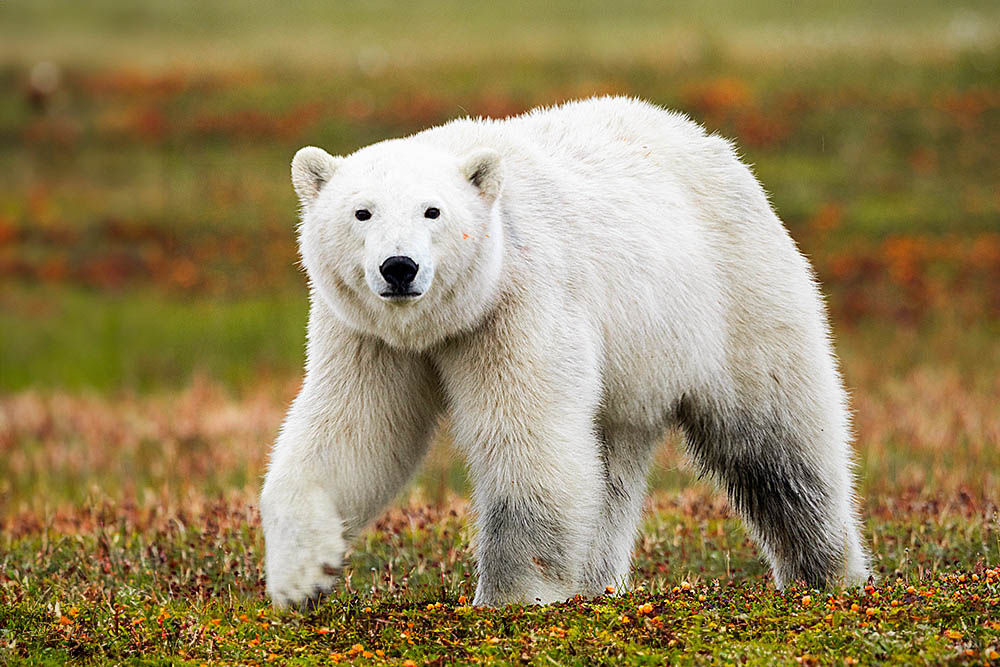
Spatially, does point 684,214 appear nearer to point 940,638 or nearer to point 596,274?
point 596,274

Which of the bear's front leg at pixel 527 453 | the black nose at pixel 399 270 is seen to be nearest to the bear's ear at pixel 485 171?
the bear's front leg at pixel 527 453

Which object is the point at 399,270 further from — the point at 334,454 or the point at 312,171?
the point at 334,454

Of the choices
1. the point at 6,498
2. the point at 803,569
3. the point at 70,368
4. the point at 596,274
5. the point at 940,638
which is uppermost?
the point at 596,274

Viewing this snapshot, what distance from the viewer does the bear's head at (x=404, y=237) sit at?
5430mm

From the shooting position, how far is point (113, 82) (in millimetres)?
29469

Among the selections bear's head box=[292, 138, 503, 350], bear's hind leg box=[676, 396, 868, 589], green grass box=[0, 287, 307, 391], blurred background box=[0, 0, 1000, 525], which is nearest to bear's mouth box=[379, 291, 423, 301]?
bear's head box=[292, 138, 503, 350]

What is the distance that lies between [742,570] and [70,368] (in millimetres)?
12299

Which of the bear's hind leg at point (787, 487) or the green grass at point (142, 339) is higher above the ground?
the bear's hind leg at point (787, 487)

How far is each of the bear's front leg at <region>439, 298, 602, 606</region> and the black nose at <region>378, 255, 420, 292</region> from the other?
64cm

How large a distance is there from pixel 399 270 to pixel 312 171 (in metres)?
0.87

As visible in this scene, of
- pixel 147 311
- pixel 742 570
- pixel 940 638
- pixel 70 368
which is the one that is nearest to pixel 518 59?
pixel 147 311

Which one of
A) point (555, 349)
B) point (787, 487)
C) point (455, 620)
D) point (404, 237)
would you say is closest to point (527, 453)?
point (555, 349)

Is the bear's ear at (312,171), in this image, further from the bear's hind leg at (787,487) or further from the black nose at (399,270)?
the bear's hind leg at (787,487)

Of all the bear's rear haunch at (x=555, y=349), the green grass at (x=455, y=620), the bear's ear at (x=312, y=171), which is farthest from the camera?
the bear's ear at (x=312, y=171)
